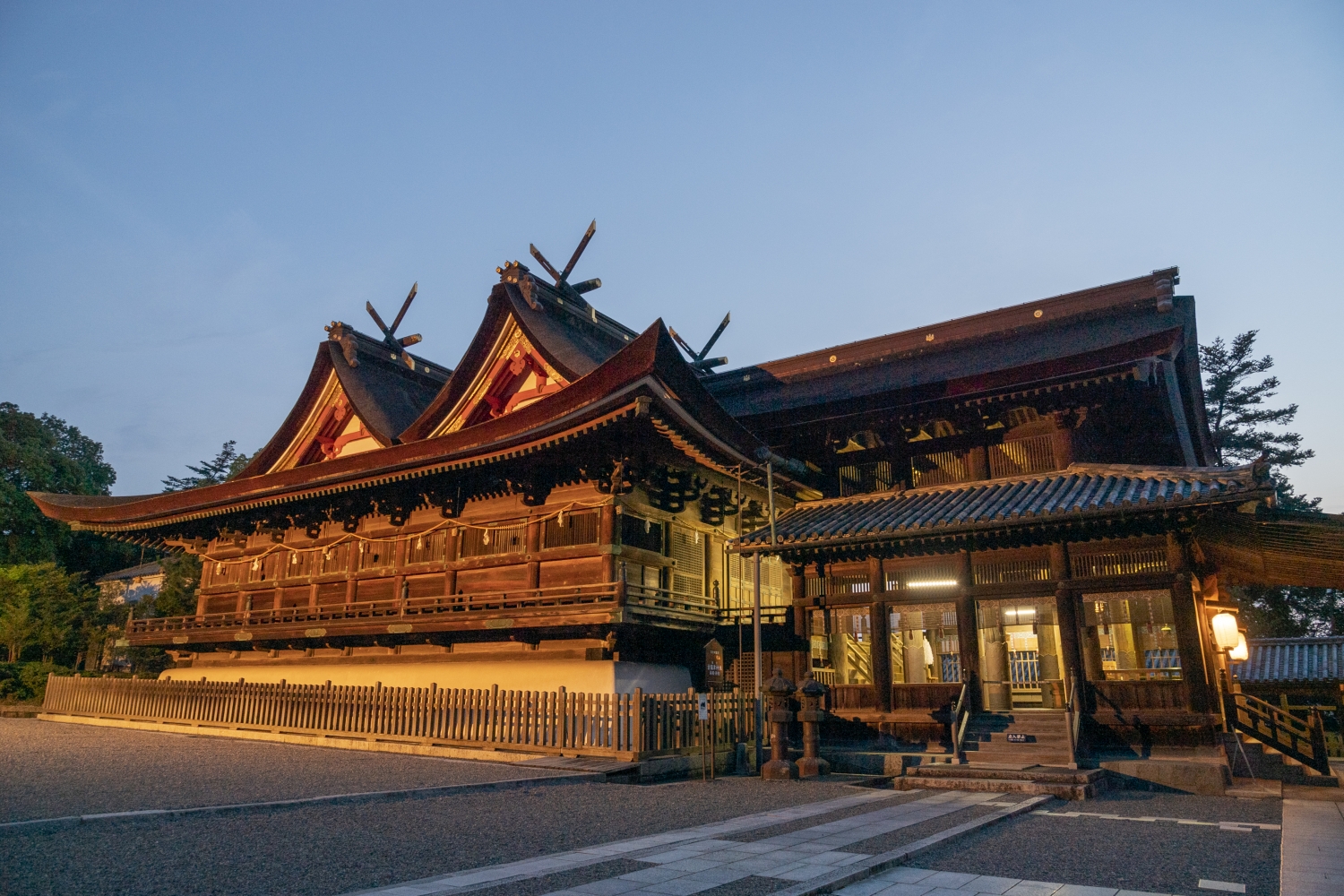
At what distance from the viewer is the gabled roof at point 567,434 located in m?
15.3

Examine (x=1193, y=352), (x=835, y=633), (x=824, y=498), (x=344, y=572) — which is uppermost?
(x=1193, y=352)

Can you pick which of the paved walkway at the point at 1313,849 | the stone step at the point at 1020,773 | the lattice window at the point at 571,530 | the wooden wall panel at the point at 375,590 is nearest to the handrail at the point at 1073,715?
the stone step at the point at 1020,773

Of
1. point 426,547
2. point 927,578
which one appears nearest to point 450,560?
point 426,547

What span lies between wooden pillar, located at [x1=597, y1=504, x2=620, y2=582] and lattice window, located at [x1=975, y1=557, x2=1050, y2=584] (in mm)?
7571

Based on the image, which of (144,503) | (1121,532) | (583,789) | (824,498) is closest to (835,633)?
(824,498)

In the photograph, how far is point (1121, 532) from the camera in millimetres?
14828

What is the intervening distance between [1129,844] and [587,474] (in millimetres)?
12818

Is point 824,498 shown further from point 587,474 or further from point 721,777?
point 721,777

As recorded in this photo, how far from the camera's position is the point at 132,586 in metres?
45.0

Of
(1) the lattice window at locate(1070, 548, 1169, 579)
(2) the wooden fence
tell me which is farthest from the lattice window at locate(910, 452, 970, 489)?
(2) the wooden fence

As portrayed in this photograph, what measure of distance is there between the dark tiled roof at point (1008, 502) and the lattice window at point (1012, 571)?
1277 millimetres

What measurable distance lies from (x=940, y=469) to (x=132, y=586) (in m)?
45.5

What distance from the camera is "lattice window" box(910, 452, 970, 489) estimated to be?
60.0ft

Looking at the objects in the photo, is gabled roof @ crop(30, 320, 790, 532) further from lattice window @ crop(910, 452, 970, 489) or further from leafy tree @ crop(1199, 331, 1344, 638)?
leafy tree @ crop(1199, 331, 1344, 638)
